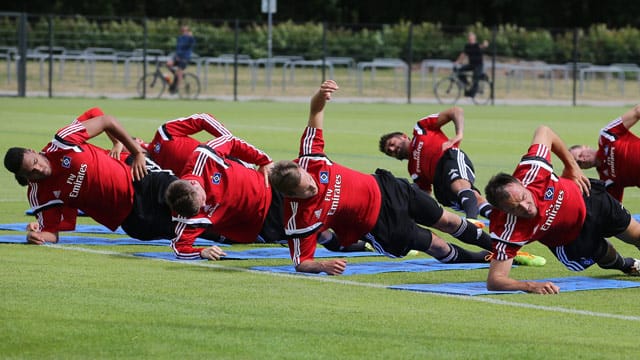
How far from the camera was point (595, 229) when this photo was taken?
10344 millimetres

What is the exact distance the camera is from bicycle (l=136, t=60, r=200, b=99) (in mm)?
40438

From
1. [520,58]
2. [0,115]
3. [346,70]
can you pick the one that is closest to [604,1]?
[520,58]

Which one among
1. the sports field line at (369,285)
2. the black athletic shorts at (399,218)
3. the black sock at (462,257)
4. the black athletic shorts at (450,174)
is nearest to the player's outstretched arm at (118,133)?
the sports field line at (369,285)

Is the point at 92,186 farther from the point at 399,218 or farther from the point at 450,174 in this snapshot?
the point at 450,174

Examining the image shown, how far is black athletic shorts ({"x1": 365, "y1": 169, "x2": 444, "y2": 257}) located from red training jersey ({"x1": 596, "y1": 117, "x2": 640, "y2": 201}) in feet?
8.47

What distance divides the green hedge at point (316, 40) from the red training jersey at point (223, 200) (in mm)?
31507

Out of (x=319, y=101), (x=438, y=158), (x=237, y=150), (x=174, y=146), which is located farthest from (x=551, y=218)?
(x=438, y=158)

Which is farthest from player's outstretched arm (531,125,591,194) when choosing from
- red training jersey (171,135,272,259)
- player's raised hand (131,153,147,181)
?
player's raised hand (131,153,147,181)

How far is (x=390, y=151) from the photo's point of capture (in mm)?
14414

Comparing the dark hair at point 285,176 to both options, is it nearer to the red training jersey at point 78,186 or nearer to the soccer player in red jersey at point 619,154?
the red training jersey at point 78,186

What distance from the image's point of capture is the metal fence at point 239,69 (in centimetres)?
4194

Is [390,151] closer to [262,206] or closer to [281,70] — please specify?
[262,206]

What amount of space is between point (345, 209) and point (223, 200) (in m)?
1.13

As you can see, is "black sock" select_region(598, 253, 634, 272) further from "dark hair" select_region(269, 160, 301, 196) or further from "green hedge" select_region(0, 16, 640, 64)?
"green hedge" select_region(0, 16, 640, 64)
